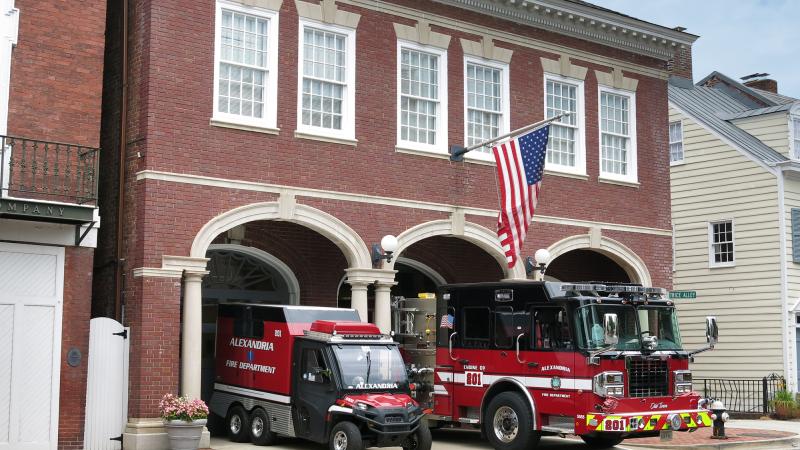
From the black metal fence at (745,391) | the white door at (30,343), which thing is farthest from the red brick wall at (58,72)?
the black metal fence at (745,391)

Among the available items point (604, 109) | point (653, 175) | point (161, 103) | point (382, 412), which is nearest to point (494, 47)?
point (604, 109)

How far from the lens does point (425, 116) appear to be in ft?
69.3

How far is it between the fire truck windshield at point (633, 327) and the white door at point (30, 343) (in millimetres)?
8332

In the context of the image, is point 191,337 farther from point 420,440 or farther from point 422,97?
point 422,97

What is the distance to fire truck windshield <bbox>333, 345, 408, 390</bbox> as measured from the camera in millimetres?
15945

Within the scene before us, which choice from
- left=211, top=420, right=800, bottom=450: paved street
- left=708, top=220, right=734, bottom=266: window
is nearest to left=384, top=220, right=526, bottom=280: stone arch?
left=211, top=420, right=800, bottom=450: paved street

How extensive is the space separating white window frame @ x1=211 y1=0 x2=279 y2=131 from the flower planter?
5395mm

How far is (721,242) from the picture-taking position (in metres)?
30.8

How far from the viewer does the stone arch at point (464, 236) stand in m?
20.4

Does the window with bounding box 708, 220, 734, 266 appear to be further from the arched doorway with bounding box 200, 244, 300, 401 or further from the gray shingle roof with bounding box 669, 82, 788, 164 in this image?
the arched doorway with bounding box 200, 244, 300, 401

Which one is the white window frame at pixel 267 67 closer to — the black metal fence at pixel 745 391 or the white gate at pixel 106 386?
the white gate at pixel 106 386

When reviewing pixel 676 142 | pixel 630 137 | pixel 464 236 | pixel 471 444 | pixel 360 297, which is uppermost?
pixel 676 142

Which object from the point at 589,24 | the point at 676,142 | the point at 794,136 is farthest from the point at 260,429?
the point at 794,136

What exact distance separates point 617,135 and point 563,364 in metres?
9.56
